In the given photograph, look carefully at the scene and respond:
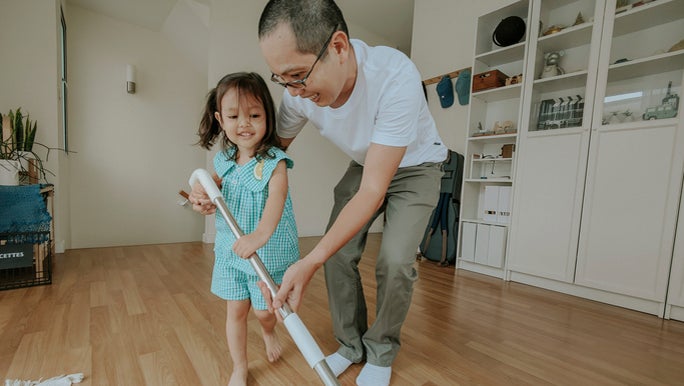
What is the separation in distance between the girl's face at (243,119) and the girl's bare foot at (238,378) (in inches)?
26.8

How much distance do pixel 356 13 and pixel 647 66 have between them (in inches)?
115

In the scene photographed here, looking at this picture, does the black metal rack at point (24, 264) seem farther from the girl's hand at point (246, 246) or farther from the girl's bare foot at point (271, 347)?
the girl's hand at point (246, 246)

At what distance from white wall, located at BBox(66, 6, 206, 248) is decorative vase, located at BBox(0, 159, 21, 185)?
4.55ft

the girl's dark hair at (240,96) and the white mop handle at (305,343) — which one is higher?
the girl's dark hair at (240,96)

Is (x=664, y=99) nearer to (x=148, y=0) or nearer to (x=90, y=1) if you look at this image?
(x=148, y=0)

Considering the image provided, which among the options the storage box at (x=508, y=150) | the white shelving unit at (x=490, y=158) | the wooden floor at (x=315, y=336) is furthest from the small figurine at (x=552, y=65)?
the wooden floor at (x=315, y=336)

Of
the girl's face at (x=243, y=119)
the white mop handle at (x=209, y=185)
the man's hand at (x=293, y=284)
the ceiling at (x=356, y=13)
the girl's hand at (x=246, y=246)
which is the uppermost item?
the ceiling at (x=356, y=13)

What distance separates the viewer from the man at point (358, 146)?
26.6 inches

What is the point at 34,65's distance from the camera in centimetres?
221

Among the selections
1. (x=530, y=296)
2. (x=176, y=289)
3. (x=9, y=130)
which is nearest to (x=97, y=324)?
(x=176, y=289)

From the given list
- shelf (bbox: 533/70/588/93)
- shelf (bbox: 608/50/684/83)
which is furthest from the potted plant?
shelf (bbox: 608/50/684/83)

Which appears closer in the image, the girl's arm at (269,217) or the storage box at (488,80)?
the girl's arm at (269,217)

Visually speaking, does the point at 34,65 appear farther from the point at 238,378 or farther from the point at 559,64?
the point at 559,64

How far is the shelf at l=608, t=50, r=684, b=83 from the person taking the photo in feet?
5.87
